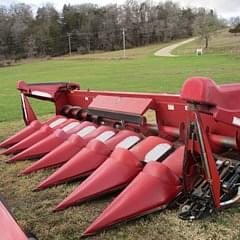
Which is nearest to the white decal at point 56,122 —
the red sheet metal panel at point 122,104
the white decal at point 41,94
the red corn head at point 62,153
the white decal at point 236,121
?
the white decal at point 41,94

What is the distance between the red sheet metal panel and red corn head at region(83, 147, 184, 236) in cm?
128

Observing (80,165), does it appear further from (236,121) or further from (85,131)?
(236,121)

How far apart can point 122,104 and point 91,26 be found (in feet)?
299

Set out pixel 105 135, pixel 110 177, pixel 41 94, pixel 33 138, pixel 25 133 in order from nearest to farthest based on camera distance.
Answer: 1. pixel 110 177
2. pixel 105 135
3. pixel 33 138
4. pixel 25 133
5. pixel 41 94

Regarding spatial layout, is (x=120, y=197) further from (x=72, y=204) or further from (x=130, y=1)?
(x=130, y=1)

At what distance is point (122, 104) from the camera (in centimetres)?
474

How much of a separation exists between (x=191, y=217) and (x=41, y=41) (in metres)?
85.0

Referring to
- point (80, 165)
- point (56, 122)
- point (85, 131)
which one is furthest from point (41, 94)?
point (80, 165)

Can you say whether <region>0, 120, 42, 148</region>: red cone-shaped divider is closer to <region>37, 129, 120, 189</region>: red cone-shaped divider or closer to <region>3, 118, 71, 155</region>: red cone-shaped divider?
<region>3, 118, 71, 155</region>: red cone-shaped divider

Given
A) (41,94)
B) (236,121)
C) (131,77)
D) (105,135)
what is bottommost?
(131,77)

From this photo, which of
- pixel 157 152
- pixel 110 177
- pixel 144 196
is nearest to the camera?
pixel 144 196

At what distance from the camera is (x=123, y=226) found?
3.02 m

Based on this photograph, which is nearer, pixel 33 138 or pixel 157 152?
pixel 157 152

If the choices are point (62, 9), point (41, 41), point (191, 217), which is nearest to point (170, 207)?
point (191, 217)
